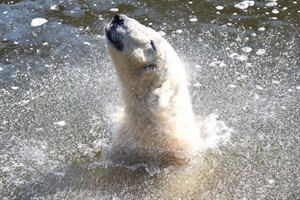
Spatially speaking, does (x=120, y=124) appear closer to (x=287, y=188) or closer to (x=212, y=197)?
(x=212, y=197)

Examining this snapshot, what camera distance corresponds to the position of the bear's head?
4.31 meters

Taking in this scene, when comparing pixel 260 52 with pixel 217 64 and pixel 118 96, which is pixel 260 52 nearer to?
pixel 217 64

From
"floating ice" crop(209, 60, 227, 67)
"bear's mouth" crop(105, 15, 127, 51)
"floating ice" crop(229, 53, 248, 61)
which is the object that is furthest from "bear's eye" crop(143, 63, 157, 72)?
"floating ice" crop(229, 53, 248, 61)

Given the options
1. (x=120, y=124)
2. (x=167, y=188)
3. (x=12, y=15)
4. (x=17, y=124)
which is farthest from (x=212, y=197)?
(x=12, y=15)

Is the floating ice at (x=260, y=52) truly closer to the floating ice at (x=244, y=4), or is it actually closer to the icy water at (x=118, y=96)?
the icy water at (x=118, y=96)

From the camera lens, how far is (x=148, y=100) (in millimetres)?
4465

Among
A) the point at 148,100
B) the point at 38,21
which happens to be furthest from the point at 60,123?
the point at 38,21

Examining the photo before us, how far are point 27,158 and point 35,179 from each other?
0.36 meters

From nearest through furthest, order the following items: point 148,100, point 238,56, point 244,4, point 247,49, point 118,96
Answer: point 148,100 < point 118,96 < point 238,56 < point 247,49 < point 244,4

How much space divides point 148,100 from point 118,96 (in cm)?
164

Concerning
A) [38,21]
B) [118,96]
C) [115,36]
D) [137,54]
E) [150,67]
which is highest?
[115,36]

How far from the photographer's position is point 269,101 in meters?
5.80

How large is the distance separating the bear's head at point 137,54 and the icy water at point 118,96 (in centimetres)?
94

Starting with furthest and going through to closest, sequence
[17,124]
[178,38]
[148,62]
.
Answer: [178,38], [17,124], [148,62]
